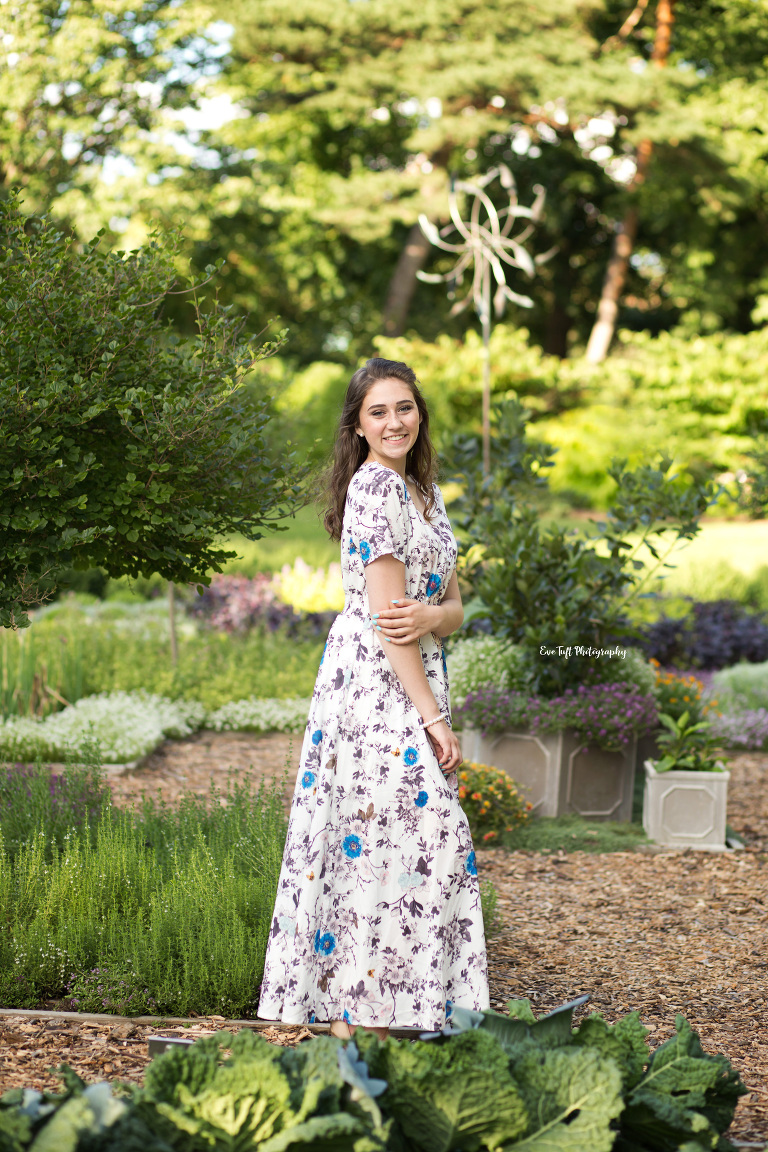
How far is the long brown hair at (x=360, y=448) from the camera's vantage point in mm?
2576

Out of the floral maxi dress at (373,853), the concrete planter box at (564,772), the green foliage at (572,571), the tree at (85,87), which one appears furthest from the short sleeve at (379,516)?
the tree at (85,87)

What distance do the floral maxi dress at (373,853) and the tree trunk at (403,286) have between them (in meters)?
18.6

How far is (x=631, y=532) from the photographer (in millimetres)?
4984

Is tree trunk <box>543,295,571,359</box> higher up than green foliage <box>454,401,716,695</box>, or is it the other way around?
tree trunk <box>543,295,571,359</box>

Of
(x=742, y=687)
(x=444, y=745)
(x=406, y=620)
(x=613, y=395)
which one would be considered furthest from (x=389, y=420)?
(x=613, y=395)

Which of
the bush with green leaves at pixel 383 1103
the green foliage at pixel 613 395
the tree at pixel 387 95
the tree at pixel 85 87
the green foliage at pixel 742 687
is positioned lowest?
the bush with green leaves at pixel 383 1103

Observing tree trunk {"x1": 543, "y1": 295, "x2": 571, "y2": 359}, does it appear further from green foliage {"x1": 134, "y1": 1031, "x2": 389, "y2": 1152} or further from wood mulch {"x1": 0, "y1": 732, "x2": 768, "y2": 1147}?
green foliage {"x1": 134, "y1": 1031, "x2": 389, "y2": 1152}

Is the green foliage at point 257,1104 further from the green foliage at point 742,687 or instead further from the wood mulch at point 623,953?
the green foliage at point 742,687

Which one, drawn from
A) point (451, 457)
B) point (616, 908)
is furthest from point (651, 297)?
point (616, 908)

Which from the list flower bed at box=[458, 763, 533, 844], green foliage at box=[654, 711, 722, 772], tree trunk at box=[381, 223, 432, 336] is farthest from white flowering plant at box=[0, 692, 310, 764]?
tree trunk at box=[381, 223, 432, 336]

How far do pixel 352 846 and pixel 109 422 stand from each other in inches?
58.1

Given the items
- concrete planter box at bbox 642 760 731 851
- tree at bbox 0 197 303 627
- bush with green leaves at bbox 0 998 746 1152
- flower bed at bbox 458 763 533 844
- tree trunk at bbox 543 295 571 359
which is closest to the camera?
bush with green leaves at bbox 0 998 746 1152

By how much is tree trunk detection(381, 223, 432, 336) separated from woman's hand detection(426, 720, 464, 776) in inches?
738

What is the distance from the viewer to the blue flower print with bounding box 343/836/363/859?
2.47 m
